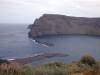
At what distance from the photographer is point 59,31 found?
98.6 metres

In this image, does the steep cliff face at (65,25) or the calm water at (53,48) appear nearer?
the calm water at (53,48)

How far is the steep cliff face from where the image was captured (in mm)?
97500

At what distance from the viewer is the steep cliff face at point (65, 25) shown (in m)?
97.5

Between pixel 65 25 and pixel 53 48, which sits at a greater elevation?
pixel 65 25

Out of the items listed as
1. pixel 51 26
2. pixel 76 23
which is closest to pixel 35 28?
pixel 51 26

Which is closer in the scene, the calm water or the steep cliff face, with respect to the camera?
the calm water

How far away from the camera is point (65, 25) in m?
102

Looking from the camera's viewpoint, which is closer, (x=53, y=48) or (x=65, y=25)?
(x=53, y=48)

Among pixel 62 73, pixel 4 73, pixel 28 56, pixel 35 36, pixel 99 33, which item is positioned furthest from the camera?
pixel 99 33

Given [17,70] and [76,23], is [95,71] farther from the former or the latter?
[76,23]

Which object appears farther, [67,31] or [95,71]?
[67,31]

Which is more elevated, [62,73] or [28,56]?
[62,73]

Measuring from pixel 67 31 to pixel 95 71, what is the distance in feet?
306

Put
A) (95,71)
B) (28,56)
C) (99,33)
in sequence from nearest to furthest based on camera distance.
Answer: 1. (95,71)
2. (28,56)
3. (99,33)
